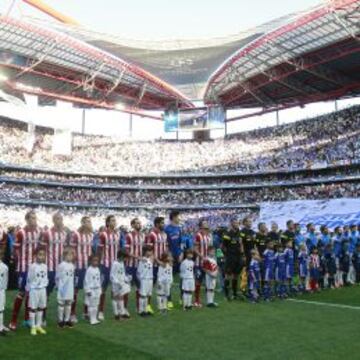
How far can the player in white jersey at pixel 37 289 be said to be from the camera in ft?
30.1

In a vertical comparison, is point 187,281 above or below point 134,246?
below

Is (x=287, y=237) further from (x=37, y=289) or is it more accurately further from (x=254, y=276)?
(x=37, y=289)

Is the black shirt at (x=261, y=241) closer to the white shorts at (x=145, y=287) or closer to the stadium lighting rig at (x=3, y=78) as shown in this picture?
the white shorts at (x=145, y=287)

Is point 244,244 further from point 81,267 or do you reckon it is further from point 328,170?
point 328,170

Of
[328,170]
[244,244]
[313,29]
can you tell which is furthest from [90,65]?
[244,244]

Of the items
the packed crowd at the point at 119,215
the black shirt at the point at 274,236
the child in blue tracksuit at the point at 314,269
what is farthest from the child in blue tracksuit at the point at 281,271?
the packed crowd at the point at 119,215

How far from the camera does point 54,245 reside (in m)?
10.6

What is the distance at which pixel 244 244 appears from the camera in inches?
566

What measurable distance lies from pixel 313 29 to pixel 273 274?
30.9 meters

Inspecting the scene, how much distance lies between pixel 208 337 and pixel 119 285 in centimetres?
260

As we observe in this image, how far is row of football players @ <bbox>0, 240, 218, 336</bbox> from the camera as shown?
9.30m

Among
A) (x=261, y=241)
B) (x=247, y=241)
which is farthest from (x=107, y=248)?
(x=261, y=241)

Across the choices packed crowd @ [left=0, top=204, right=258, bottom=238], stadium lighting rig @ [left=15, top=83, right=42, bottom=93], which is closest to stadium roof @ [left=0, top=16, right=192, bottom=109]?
stadium lighting rig @ [left=15, top=83, right=42, bottom=93]

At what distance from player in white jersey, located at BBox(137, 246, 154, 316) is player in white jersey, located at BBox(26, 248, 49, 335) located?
91.9 inches
